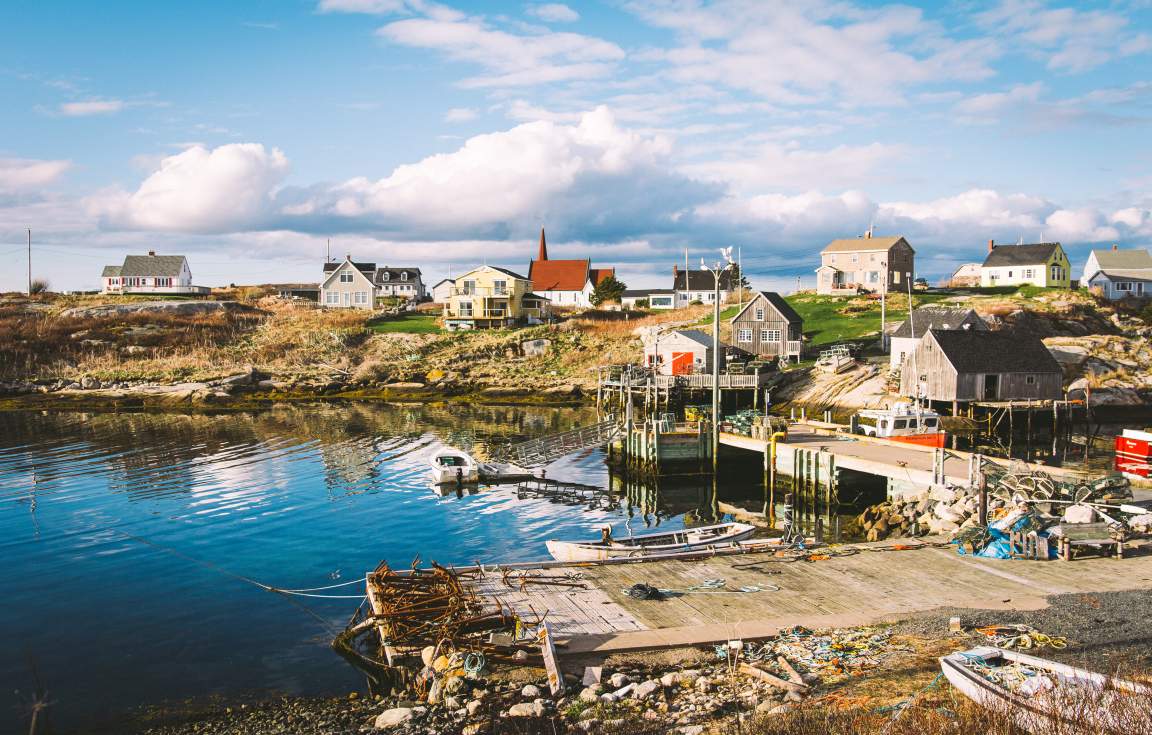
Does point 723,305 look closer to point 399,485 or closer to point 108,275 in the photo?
point 399,485

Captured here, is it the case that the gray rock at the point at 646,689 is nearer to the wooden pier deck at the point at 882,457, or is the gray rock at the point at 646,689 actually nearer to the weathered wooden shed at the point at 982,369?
the wooden pier deck at the point at 882,457

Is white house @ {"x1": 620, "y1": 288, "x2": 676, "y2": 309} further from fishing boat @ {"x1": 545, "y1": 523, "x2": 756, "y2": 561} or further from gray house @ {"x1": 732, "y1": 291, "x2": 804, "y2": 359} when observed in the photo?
fishing boat @ {"x1": 545, "y1": 523, "x2": 756, "y2": 561}

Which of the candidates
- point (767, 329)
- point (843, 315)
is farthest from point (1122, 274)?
point (767, 329)

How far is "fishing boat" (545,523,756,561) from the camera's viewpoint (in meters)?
24.2

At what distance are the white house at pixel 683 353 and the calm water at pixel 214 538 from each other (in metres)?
13.4

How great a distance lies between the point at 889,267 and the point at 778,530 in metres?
86.4

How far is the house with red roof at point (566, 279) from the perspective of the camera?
5310 inches

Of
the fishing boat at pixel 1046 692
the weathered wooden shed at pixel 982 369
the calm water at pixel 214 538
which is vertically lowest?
the calm water at pixel 214 538

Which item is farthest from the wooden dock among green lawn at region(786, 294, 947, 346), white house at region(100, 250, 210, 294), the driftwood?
white house at region(100, 250, 210, 294)

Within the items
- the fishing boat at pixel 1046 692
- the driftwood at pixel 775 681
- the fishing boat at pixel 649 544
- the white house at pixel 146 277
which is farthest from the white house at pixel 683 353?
the white house at pixel 146 277

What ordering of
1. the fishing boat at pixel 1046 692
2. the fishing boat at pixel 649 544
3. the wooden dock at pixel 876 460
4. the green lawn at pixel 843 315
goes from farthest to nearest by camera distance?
1. the green lawn at pixel 843 315
2. the wooden dock at pixel 876 460
3. the fishing boat at pixel 649 544
4. the fishing boat at pixel 1046 692

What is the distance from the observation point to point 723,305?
11406 cm

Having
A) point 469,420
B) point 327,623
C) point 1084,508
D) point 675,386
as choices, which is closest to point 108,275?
point 469,420

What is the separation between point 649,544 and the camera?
26156 mm
